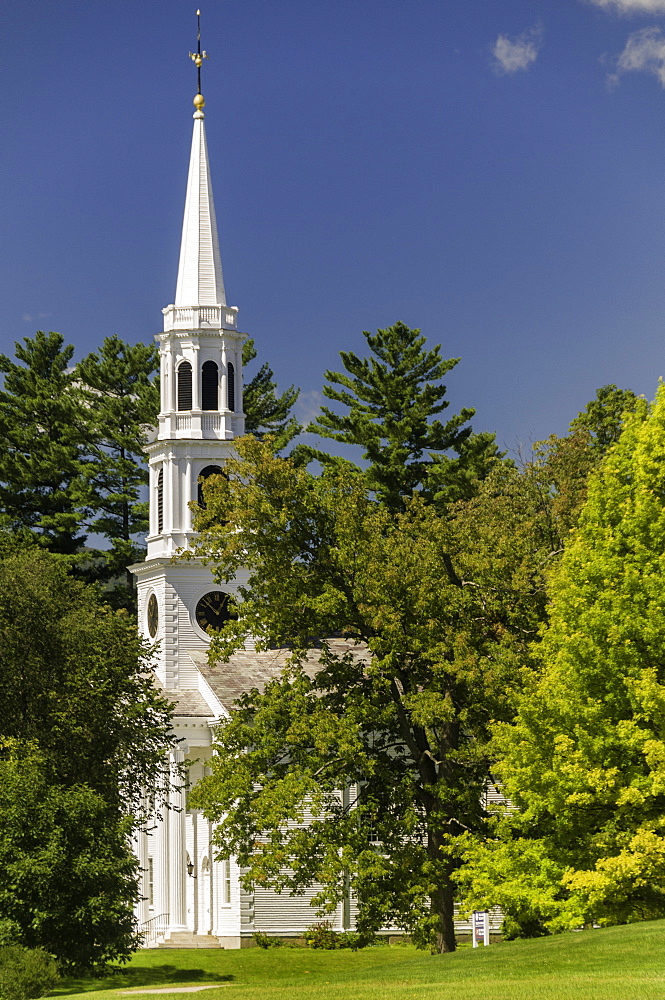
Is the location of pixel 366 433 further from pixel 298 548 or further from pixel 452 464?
pixel 298 548

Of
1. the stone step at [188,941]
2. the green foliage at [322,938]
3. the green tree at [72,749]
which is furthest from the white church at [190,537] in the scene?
the green tree at [72,749]

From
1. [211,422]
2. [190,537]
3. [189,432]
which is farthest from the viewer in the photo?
[211,422]

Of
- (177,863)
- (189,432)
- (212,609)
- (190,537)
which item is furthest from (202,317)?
(177,863)

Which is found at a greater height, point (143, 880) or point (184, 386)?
point (184, 386)

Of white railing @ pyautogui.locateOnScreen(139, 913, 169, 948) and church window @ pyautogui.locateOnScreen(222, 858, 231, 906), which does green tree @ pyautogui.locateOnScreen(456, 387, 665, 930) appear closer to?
church window @ pyautogui.locateOnScreen(222, 858, 231, 906)

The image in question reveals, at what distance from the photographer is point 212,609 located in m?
58.6

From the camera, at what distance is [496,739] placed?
30.8 meters

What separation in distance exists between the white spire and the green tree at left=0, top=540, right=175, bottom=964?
21578mm

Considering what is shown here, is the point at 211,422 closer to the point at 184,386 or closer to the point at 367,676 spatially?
the point at 184,386

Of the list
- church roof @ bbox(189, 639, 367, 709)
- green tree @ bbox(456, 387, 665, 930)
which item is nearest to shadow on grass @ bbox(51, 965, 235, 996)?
green tree @ bbox(456, 387, 665, 930)

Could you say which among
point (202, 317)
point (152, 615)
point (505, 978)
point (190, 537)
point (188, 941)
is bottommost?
point (505, 978)

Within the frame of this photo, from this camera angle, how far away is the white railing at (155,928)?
164ft

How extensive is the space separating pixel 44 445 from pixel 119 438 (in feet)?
12.7

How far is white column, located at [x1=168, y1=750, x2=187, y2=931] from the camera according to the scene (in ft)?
166
